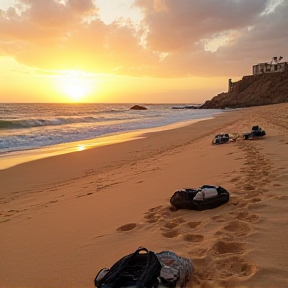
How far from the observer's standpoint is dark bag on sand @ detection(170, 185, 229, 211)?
3.92 metres

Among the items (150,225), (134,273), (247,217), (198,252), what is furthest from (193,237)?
(134,273)

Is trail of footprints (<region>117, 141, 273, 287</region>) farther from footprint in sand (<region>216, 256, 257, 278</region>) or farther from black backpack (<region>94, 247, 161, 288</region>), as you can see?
black backpack (<region>94, 247, 161, 288</region>)

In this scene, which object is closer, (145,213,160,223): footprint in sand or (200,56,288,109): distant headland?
(145,213,160,223): footprint in sand

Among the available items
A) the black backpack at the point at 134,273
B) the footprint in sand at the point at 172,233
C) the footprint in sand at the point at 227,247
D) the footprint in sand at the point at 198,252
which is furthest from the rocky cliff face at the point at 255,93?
the black backpack at the point at 134,273

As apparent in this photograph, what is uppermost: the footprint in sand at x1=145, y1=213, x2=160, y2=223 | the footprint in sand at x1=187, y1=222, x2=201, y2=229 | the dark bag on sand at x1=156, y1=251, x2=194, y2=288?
the dark bag on sand at x1=156, y1=251, x2=194, y2=288

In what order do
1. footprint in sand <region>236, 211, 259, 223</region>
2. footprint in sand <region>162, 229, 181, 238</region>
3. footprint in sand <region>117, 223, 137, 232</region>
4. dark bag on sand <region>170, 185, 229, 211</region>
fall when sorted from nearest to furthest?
footprint in sand <region>162, 229, 181, 238</region>, footprint in sand <region>236, 211, 259, 223</region>, footprint in sand <region>117, 223, 137, 232</region>, dark bag on sand <region>170, 185, 229, 211</region>

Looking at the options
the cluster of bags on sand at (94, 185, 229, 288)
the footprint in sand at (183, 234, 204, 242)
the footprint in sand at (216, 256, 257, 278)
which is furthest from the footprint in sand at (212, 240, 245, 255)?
the cluster of bags on sand at (94, 185, 229, 288)

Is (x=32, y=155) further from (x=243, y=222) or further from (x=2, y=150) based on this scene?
(x=243, y=222)

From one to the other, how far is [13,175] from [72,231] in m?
5.12

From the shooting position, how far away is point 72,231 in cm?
372

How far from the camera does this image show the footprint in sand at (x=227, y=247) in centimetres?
271

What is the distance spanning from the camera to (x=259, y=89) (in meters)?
77.3

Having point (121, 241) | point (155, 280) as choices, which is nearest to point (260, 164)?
point (121, 241)

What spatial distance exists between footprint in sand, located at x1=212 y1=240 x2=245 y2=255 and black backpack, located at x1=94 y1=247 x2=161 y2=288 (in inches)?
27.7
